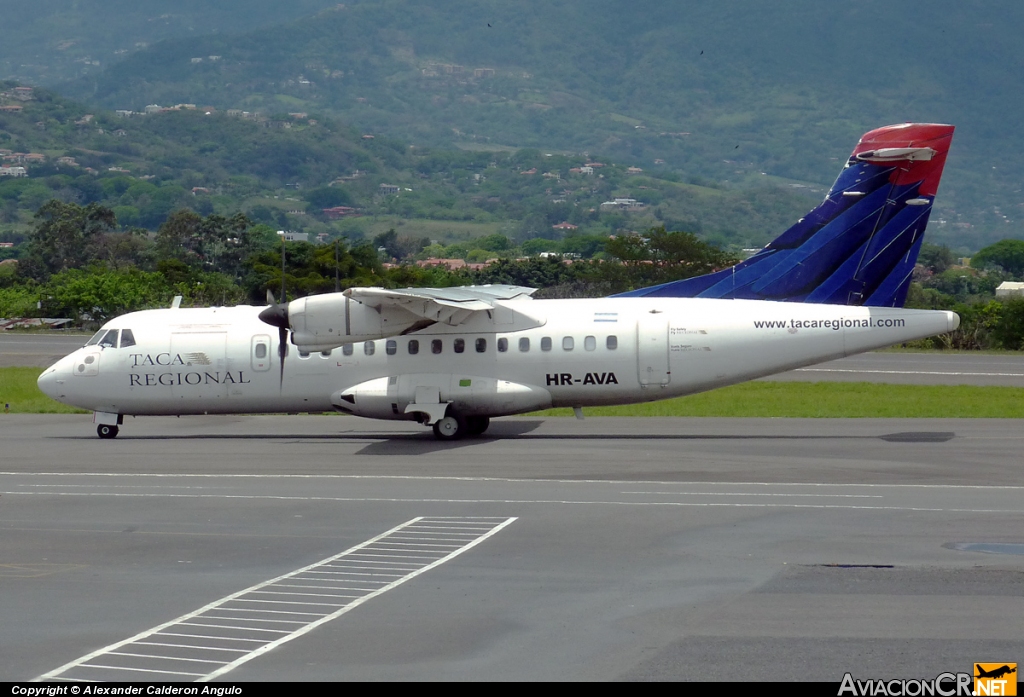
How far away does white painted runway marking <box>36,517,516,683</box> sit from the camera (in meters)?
10.6

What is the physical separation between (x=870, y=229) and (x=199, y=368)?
1494 cm

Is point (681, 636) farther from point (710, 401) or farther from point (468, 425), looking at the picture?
point (710, 401)

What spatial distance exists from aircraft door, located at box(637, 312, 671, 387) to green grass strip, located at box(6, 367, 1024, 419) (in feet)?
19.6

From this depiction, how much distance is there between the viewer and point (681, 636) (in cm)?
1155

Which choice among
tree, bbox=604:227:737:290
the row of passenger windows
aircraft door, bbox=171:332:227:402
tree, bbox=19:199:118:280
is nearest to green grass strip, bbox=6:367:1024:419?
the row of passenger windows

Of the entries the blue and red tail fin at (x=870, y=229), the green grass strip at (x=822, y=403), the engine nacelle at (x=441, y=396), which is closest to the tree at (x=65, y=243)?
the green grass strip at (x=822, y=403)

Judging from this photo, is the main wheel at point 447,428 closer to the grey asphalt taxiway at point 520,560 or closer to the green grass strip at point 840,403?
the grey asphalt taxiway at point 520,560

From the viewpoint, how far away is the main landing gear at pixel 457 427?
27016mm

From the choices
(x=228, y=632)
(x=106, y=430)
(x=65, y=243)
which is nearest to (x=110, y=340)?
(x=106, y=430)

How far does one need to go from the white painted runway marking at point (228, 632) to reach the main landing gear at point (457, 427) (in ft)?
37.2

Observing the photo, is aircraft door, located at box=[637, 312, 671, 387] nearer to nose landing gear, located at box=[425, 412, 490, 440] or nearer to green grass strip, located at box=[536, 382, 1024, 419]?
nose landing gear, located at box=[425, 412, 490, 440]

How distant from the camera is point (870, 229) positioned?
26094 mm

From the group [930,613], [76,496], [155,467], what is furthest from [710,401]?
[930,613]

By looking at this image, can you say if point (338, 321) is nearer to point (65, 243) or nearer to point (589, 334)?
point (589, 334)
